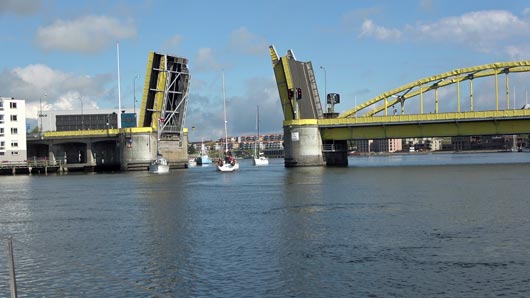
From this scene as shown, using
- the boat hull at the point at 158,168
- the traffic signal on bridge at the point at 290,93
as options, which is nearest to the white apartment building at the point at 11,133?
the boat hull at the point at 158,168

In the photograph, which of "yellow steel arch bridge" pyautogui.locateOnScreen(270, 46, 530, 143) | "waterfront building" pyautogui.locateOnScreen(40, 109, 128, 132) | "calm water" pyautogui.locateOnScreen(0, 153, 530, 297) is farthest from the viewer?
"waterfront building" pyautogui.locateOnScreen(40, 109, 128, 132)

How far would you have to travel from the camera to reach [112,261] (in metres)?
21.8

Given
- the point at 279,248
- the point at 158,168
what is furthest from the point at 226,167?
the point at 279,248

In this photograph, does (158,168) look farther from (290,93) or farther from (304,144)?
(290,93)

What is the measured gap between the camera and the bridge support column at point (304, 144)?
317 ft

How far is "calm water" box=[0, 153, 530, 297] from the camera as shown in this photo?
17594 millimetres

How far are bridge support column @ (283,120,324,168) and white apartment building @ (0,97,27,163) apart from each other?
2120 inches

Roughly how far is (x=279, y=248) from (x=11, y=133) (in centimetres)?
10731

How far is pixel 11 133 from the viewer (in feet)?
391

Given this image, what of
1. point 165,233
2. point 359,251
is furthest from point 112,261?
point 359,251

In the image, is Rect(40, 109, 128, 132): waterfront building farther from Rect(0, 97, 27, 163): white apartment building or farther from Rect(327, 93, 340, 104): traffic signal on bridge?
Rect(327, 93, 340, 104): traffic signal on bridge

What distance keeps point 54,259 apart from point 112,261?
7.72 ft

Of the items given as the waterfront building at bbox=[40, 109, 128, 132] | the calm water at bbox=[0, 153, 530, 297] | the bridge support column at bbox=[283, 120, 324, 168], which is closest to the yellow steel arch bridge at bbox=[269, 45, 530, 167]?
the bridge support column at bbox=[283, 120, 324, 168]

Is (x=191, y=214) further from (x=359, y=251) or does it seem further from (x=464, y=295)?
(x=464, y=295)
